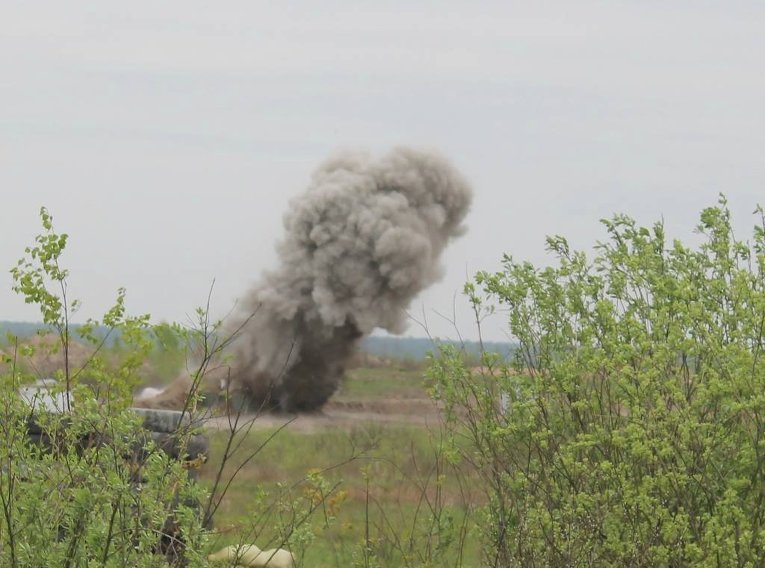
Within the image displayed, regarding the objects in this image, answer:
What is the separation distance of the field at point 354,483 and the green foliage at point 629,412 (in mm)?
541

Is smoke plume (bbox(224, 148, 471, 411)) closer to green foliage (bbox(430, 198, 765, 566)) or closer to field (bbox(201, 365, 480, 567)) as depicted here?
field (bbox(201, 365, 480, 567))

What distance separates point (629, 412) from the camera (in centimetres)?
705

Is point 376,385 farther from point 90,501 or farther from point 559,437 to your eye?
point 90,501

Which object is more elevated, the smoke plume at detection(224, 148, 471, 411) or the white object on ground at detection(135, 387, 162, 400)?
the smoke plume at detection(224, 148, 471, 411)

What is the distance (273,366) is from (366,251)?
9.79ft

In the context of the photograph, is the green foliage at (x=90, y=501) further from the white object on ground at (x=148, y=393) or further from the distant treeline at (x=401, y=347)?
the white object on ground at (x=148, y=393)

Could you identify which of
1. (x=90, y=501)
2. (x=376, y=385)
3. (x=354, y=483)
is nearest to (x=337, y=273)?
(x=376, y=385)

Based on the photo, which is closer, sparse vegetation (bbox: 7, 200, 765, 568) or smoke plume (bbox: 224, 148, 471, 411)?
sparse vegetation (bbox: 7, 200, 765, 568)

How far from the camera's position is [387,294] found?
26.7m

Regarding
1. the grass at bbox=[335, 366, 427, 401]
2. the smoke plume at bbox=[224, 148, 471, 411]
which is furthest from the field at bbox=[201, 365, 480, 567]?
the smoke plume at bbox=[224, 148, 471, 411]

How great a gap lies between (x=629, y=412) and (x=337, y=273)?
19385 mm

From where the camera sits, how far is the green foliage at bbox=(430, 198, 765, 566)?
6059 millimetres

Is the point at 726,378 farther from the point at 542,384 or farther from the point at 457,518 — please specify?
the point at 457,518

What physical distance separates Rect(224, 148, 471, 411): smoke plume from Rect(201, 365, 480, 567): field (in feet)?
3.97
